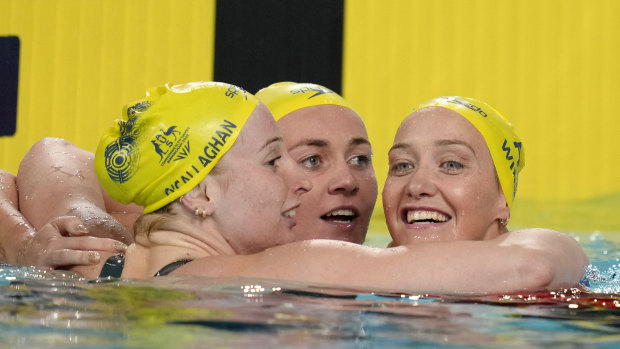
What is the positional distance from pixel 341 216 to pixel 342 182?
181mm

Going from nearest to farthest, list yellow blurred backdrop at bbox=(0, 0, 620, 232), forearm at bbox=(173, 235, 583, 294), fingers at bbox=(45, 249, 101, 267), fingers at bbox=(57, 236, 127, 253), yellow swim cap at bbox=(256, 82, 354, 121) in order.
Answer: forearm at bbox=(173, 235, 583, 294)
fingers at bbox=(45, 249, 101, 267)
fingers at bbox=(57, 236, 127, 253)
yellow swim cap at bbox=(256, 82, 354, 121)
yellow blurred backdrop at bbox=(0, 0, 620, 232)

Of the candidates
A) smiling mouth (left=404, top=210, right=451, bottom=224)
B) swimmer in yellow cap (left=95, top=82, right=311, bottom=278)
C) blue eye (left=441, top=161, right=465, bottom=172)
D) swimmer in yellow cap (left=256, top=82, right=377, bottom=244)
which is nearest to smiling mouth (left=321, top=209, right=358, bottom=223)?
swimmer in yellow cap (left=256, top=82, right=377, bottom=244)

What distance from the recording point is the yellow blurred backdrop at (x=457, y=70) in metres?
7.26

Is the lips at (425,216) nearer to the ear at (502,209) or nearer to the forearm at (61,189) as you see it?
the ear at (502,209)

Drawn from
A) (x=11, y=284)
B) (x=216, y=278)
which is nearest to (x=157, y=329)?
(x=216, y=278)

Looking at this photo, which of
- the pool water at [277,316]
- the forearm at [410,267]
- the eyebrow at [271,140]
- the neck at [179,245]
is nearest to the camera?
the pool water at [277,316]

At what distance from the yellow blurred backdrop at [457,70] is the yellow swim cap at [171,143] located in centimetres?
424

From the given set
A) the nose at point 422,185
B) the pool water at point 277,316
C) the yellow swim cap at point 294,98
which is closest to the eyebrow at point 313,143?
the yellow swim cap at point 294,98

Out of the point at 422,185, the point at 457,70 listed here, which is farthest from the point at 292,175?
the point at 457,70

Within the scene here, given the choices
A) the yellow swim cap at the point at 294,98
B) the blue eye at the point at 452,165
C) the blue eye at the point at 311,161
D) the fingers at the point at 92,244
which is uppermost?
the yellow swim cap at the point at 294,98

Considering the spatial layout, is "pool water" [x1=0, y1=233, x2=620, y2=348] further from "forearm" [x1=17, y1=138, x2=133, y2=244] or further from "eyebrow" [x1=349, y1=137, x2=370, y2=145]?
"eyebrow" [x1=349, y1=137, x2=370, y2=145]

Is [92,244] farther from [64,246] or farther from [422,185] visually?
[422,185]

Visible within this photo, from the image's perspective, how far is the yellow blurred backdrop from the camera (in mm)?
7258

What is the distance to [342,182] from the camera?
3.33 meters
